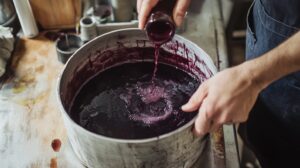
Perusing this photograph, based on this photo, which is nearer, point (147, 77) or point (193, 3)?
point (147, 77)

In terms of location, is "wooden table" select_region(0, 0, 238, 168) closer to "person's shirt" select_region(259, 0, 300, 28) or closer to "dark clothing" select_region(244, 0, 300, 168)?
"dark clothing" select_region(244, 0, 300, 168)

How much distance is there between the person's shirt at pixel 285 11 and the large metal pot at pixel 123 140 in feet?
0.80

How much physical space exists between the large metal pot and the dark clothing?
232 millimetres

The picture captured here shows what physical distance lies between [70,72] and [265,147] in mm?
819

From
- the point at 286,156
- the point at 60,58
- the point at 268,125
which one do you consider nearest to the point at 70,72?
the point at 60,58

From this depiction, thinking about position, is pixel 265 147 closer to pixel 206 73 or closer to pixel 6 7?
pixel 206 73

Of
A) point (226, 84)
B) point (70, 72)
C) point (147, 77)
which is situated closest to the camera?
point (226, 84)

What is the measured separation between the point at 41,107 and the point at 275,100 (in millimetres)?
806

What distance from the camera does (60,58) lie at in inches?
53.9

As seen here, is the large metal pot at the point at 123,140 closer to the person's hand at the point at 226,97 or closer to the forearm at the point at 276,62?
the person's hand at the point at 226,97

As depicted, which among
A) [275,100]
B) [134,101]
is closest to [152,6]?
[134,101]

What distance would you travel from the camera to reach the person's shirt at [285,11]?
96 cm

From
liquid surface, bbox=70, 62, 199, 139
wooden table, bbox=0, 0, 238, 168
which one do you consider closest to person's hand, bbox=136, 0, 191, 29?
liquid surface, bbox=70, 62, 199, 139

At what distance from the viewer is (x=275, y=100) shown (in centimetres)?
116
